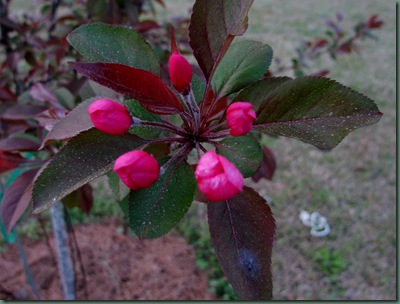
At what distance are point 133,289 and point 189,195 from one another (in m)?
1.79

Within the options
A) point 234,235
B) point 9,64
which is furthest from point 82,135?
point 9,64

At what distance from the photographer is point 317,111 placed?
2.19 feet

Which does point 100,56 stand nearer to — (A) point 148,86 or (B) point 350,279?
(A) point 148,86

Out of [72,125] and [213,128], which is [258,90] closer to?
[213,128]

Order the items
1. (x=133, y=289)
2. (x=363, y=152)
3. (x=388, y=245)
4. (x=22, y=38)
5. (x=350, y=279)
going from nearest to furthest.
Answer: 1. (x=22, y=38)
2. (x=133, y=289)
3. (x=350, y=279)
4. (x=388, y=245)
5. (x=363, y=152)

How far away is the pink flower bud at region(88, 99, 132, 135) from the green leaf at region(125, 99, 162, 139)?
94mm

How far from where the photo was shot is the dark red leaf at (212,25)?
67cm

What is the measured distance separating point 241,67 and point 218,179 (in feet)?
0.98

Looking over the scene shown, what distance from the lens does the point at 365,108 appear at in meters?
0.65

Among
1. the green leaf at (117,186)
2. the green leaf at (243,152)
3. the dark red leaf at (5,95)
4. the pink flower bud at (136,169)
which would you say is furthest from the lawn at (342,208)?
the pink flower bud at (136,169)

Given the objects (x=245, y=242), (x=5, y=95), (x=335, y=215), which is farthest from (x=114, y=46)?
(x=335, y=215)

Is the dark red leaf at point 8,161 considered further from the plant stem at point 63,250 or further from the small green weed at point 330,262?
the small green weed at point 330,262

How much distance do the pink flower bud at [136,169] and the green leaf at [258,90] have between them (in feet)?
0.73

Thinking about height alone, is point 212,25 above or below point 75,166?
above
